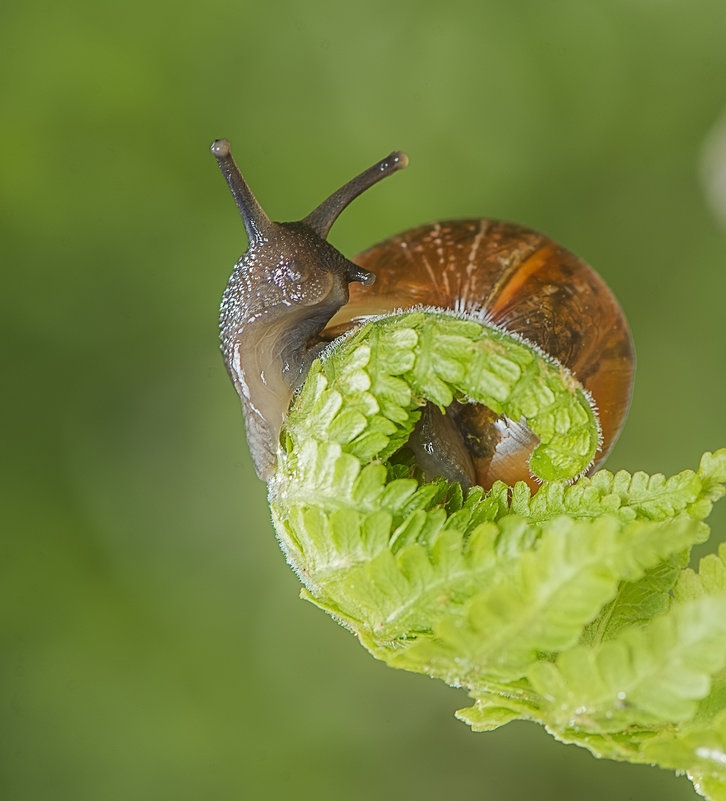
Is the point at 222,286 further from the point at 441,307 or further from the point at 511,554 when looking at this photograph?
the point at 511,554

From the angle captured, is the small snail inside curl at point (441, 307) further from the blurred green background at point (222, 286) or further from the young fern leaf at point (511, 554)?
the blurred green background at point (222, 286)

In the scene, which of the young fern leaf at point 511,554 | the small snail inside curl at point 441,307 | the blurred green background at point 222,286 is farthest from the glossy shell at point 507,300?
the blurred green background at point 222,286

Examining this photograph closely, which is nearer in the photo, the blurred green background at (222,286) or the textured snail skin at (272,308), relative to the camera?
the textured snail skin at (272,308)

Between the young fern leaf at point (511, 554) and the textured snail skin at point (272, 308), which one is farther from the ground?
the textured snail skin at point (272, 308)


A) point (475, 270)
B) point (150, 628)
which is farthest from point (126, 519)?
point (475, 270)

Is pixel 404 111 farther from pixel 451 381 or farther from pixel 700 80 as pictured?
pixel 451 381

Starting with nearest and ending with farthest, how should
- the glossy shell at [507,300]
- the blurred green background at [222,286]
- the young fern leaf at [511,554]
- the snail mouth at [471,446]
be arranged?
1. the young fern leaf at [511,554]
2. the snail mouth at [471,446]
3. the glossy shell at [507,300]
4. the blurred green background at [222,286]
